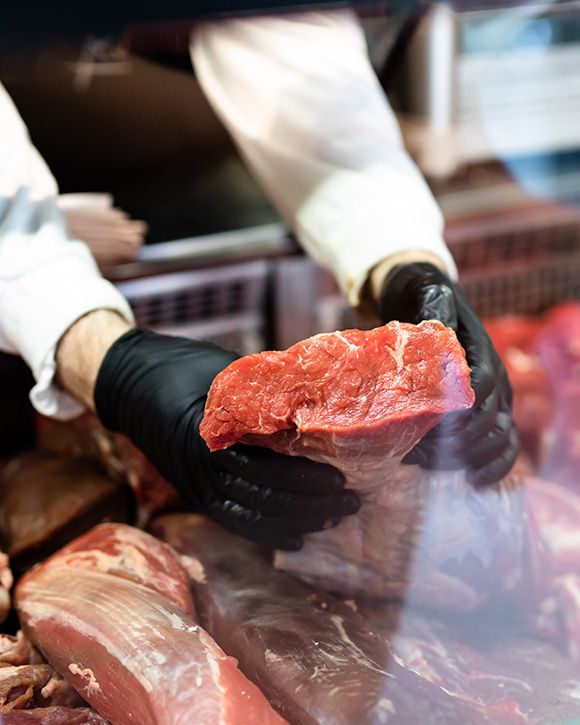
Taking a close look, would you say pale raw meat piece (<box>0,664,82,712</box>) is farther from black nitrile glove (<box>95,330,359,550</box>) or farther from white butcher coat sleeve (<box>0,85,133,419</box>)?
white butcher coat sleeve (<box>0,85,133,419</box>)

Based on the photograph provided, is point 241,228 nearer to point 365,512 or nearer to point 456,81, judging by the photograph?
point 456,81

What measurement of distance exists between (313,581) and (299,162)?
114 centimetres

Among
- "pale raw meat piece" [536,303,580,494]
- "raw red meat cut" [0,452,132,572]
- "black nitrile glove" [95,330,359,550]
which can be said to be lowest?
"pale raw meat piece" [536,303,580,494]

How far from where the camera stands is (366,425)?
3.89ft

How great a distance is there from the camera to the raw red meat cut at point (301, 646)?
1281 millimetres

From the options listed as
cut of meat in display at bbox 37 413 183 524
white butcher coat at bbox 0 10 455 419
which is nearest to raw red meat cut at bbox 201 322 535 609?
cut of meat in display at bbox 37 413 183 524

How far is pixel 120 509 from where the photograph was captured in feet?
6.28

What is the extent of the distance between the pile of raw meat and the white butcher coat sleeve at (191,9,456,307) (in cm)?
68

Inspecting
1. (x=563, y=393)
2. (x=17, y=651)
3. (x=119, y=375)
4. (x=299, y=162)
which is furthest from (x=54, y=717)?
(x=563, y=393)

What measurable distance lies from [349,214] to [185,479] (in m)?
0.87

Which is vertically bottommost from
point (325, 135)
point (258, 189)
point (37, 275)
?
point (258, 189)

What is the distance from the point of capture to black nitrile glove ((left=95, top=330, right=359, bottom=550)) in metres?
1.43

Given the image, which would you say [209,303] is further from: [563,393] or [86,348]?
[563,393]

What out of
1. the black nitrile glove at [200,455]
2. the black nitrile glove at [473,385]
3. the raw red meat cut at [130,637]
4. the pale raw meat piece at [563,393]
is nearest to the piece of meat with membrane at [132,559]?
the raw red meat cut at [130,637]
